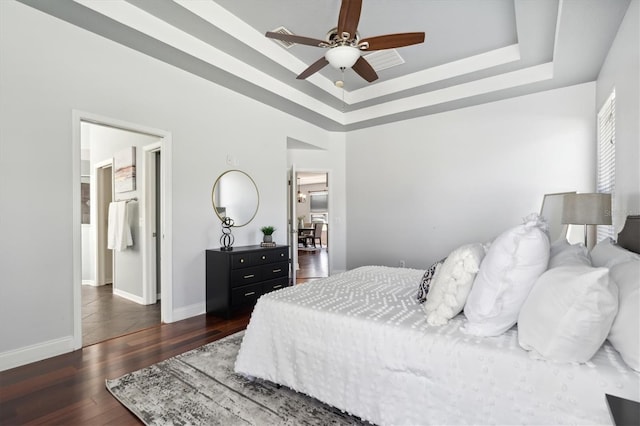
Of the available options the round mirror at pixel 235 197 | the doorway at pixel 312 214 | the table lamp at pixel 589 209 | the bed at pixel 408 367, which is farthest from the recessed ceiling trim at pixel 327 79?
the doorway at pixel 312 214

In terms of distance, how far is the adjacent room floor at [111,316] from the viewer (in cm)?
309

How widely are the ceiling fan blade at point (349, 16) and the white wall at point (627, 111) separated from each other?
187 cm

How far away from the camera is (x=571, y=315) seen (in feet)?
3.67

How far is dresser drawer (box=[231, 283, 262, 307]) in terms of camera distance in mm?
3559

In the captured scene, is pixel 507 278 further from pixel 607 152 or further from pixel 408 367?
pixel 607 152

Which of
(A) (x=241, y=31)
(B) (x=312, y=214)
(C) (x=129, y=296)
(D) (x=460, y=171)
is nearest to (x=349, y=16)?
(A) (x=241, y=31)

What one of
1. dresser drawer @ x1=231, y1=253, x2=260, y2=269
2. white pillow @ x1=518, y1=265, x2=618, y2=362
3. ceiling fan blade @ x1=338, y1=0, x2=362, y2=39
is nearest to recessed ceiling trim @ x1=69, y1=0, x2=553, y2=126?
ceiling fan blade @ x1=338, y1=0, x2=362, y2=39

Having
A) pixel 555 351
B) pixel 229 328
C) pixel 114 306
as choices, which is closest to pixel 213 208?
pixel 229 328

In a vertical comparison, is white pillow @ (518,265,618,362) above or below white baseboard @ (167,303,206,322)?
above

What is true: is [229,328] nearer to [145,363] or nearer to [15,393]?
[145,363]

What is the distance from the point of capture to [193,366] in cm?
236

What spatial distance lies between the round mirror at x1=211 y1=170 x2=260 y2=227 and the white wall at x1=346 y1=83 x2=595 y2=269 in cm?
219

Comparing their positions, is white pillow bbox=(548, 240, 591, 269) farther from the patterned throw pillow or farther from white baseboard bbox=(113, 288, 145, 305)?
white baseboard bbox=(113, 288, 145, 305)

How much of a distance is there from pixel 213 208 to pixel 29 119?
6.06ft
